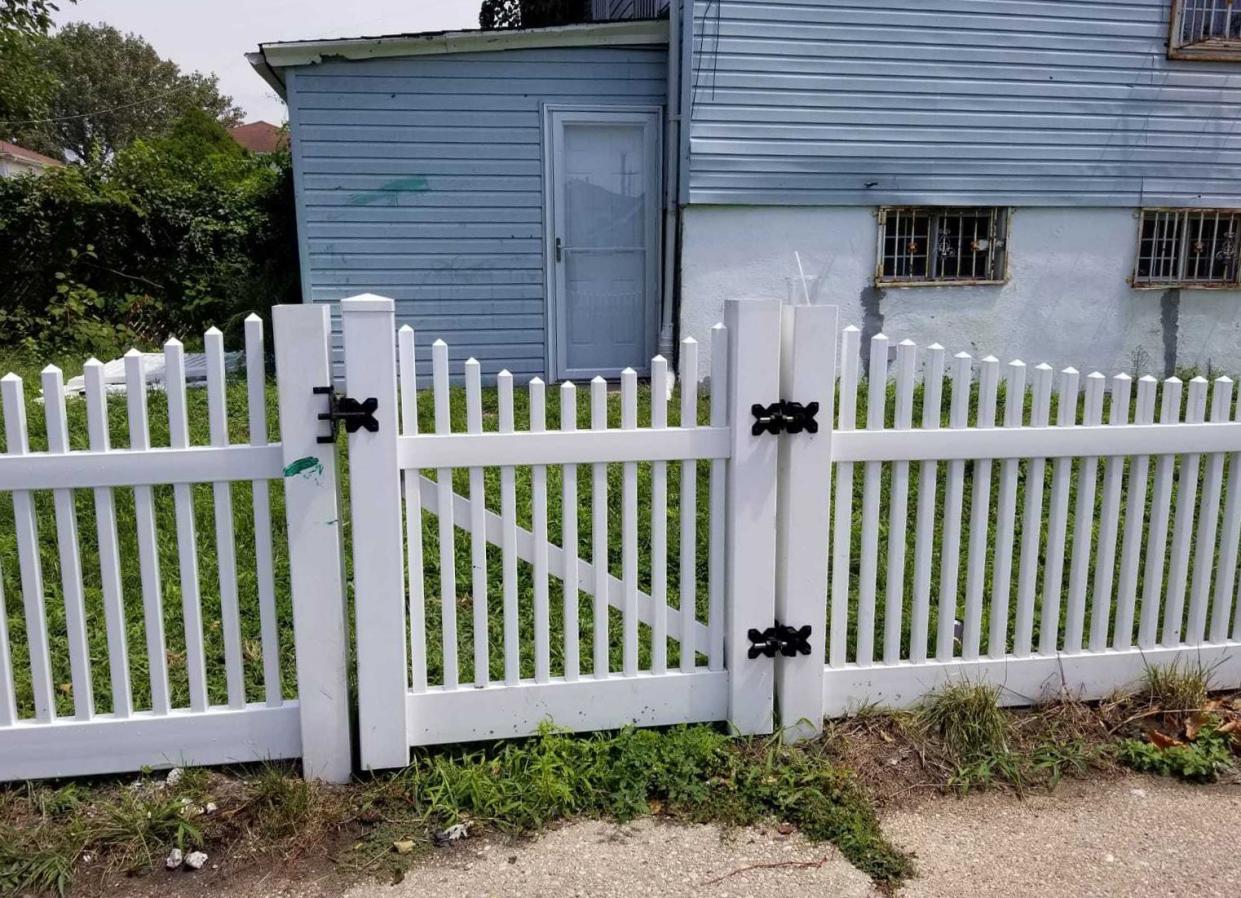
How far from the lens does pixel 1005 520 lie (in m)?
3.24

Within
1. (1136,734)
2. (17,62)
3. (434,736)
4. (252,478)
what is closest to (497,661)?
(434,736)

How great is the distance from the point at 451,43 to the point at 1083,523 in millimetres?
7191

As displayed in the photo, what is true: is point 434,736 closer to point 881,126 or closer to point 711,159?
point 711,159

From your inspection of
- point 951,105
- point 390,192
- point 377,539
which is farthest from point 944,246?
point 377,539

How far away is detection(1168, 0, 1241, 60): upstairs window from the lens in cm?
907

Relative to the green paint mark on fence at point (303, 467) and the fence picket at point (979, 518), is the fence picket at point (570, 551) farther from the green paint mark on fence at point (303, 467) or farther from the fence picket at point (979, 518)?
the fence picket at point (979, 518)

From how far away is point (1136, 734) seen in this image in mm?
3270

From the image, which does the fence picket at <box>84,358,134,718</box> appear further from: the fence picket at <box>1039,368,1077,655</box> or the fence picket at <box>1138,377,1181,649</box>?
the fence picket at <box>1138,377,1181,649</box>

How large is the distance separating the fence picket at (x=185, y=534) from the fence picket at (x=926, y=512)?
2.01 meters

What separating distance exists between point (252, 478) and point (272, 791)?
0.89 meters

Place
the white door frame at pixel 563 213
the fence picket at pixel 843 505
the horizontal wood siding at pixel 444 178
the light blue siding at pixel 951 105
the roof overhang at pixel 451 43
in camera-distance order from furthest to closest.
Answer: the white door frame at pixel 563 213, the horizontal wood siding at pixel 444 178, the light blue siding at pixel 951 105, the roof overhang at pixel 451 43, the fence picket at pixel 843 505

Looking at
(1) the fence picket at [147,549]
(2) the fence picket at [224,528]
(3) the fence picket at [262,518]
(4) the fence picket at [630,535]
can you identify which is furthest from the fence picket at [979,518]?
(1) the fence picket at [147,549]

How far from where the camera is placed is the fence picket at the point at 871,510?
9.93 feet

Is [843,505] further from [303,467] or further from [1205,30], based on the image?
[1205,30]
